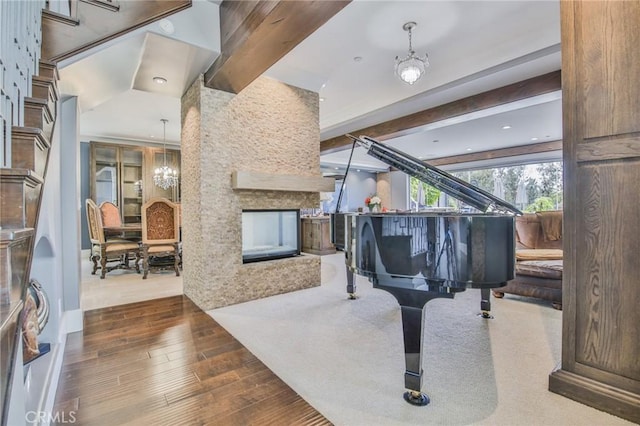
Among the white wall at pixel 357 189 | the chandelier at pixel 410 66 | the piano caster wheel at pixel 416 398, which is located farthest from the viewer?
the white wall at pixel 357 189

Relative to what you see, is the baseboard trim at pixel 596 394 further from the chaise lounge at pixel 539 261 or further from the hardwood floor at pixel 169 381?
the hardwood floor at pixel 169 381

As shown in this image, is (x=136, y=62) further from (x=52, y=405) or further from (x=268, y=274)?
(x=52, y=405)

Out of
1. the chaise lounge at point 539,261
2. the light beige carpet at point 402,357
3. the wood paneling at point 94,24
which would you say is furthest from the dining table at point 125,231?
the chaise lounge at point 539,261

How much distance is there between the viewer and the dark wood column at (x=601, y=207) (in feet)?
5.10

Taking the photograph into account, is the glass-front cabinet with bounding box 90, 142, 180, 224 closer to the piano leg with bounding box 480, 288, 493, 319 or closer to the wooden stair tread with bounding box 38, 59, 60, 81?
the wooden stair tread with bounding box 38, 59, 60, 81

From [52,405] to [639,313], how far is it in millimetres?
3139

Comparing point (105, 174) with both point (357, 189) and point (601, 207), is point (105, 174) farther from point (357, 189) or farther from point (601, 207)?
point (601, 207)

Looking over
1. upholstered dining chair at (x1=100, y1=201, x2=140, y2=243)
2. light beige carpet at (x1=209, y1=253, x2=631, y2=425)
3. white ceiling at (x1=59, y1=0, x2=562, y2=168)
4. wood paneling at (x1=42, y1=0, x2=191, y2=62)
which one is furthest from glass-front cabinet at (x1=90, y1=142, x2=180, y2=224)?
wood paneling at (x1=42, y1=0, x2=191, y2=62)

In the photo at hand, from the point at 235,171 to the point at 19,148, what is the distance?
2.29m

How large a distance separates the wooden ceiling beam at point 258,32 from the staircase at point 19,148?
1.19 metres

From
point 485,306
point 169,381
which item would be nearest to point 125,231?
point 169,381

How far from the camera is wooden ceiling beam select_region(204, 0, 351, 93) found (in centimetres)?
207

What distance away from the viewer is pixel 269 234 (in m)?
4.09

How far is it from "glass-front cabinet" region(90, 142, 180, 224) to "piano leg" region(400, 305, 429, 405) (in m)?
6.90
